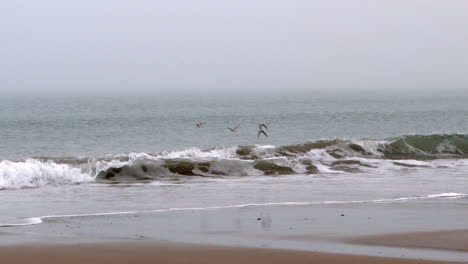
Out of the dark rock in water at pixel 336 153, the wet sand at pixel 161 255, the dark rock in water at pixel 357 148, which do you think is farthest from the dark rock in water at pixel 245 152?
the wet sand at pixel 161 255

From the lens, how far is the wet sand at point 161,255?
303 inches

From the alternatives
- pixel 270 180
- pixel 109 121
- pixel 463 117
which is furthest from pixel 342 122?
pixel 270 180

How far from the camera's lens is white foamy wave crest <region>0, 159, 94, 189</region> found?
635 inches

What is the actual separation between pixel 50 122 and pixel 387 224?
41.4m

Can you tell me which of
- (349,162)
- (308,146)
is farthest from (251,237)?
(308,146)

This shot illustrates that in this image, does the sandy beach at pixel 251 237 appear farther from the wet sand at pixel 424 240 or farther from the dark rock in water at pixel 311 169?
the dark rock in water at pixel 311 169

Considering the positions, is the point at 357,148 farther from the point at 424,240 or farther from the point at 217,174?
the point at 424,240

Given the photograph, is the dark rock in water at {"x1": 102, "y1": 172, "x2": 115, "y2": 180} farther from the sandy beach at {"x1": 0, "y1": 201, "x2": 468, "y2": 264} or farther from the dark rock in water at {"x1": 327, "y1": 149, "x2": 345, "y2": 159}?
the dark rock in water at {"x1": 327, "y1": 149, "x2": 345, "y2": 159}

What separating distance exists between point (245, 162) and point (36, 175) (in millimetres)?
5931

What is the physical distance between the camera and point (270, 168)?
19.1 m

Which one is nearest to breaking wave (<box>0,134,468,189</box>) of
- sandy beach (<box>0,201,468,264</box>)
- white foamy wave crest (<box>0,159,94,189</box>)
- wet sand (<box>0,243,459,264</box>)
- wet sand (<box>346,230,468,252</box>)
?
white foamy wave crest (<box>0,159,94,189</box>)

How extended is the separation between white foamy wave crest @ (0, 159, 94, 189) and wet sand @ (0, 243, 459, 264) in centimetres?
803

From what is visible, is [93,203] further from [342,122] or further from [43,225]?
[342,122]

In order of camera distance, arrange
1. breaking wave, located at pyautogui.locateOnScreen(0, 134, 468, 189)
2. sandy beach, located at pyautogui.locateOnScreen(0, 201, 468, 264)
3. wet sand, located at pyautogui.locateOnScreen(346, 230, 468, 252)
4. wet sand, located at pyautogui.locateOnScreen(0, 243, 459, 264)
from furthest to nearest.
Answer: breaking wave, located at pyautogui.locateOnScreen(0, 134, 468, 189)
wet sand, located at pyautogui.locateOnScreen(346, 230, 468, 252)
sandy beach, located at pyautogui.locateOnScreen(0, 201, 468, 264)
wet sand, located at pyautogui.locateOnScreen(0, 243, 459, 264)
